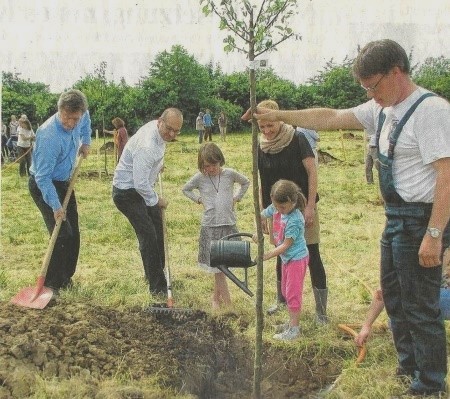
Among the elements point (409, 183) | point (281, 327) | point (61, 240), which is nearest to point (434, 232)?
point (409, 183)

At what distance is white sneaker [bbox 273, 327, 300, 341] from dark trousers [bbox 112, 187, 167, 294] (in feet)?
4.53

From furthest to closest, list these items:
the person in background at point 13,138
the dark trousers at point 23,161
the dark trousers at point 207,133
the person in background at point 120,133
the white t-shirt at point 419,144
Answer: the dark trousers at point 207,133 < the person in background at point 13,138 < the dark trousers at point 23,161 < the person in background at point 120,133 < the white t-shirt at point 419,144

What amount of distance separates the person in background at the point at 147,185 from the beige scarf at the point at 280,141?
790mm

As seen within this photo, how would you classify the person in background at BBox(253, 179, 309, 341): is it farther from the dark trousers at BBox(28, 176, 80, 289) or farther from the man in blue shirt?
the dark trousers at BBox(28, 176, 80, 289)

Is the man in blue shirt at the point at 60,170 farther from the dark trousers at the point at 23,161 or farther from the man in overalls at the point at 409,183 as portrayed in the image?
the dark trousers at the point at 23,161

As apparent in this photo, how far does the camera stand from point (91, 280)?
19.3 feet

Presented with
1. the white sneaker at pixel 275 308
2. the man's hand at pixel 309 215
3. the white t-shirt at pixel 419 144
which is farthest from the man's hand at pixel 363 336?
the white t-shirt at pixel 419 144

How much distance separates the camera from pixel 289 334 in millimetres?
4320

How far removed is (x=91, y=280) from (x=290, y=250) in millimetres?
2382

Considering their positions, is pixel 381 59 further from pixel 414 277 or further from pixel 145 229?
pixel 145 229

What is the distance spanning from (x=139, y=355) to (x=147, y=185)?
1.41 metres

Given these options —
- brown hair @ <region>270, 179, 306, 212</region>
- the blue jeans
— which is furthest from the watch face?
brown hair @ <region>270, 179, 306, 212</region>

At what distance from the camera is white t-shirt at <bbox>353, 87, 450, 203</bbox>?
9.07ft

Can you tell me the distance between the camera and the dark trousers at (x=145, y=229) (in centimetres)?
509
